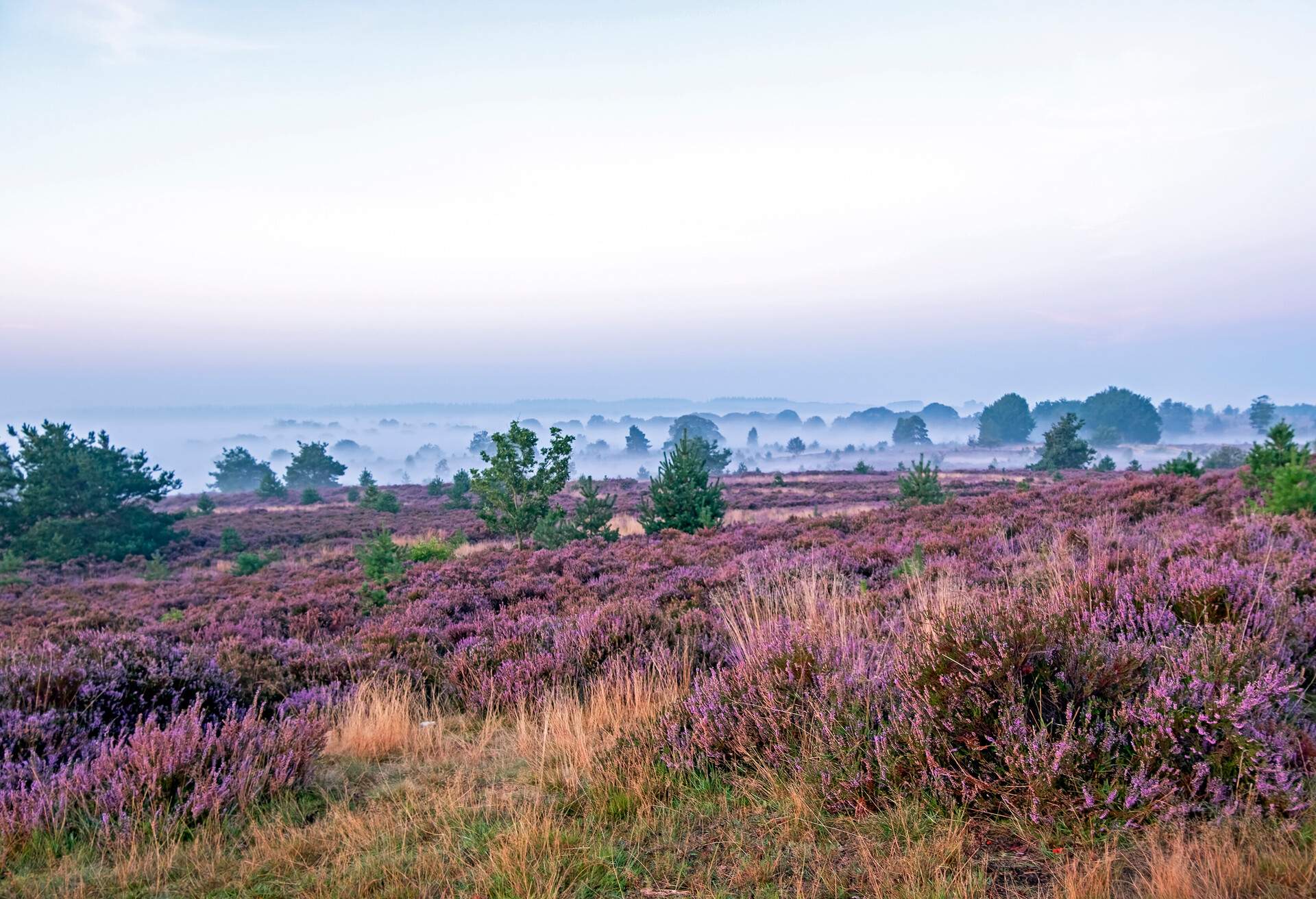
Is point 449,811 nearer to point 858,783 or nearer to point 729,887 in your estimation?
point 729,887

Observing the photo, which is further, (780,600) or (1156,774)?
(780,600)

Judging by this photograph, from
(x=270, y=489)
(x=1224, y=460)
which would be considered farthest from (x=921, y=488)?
(x=270, y=489)

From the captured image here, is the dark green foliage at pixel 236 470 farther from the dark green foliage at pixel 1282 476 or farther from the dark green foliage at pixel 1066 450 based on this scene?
the dark green foliage at pixel 1282 476

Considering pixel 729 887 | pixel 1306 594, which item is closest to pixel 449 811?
pixel 729 887

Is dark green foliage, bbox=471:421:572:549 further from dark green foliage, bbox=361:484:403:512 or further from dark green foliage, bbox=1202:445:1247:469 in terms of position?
dark green foliage, bbox=1202:445:1247:469

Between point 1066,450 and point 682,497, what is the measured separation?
47.5 meters

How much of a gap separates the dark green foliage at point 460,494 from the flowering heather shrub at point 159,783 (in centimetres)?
3815

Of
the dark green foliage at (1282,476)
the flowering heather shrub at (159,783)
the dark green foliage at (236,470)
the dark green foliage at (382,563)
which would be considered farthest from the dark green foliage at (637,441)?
the flowering heather shrub at (159,783)

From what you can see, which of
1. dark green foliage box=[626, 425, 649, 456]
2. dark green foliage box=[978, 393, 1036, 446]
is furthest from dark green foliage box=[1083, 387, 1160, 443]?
dark green foliage box=[626, 425, 649, 456]

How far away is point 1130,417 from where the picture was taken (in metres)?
126

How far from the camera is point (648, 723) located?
419 centimetres

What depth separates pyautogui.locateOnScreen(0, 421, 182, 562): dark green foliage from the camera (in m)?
25.4

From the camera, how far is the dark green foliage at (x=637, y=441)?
147 meters

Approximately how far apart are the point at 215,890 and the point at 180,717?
1.61 metres
